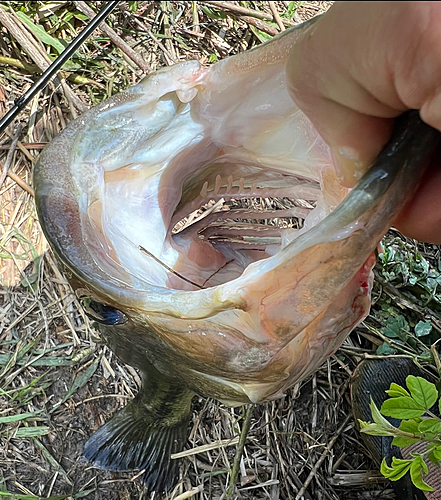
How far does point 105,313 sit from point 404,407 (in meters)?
0.71

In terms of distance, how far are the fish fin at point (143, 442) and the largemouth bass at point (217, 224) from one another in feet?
1.83

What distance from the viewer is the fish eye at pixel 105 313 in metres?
0.98

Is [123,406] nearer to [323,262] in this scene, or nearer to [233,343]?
[233,343]

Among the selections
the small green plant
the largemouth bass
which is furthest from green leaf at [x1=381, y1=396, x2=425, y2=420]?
the largemouth bass

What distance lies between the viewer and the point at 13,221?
225 centimetres

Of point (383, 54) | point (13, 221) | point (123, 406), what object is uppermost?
point (383, 54)

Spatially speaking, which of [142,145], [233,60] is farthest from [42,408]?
[233,60]

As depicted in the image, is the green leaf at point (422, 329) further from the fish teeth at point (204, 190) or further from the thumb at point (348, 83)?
the thumb at point (348, 83)

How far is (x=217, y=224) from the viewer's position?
1.40 meters

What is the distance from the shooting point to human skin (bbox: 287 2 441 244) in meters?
0.54

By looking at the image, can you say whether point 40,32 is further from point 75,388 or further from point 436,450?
point 436,450

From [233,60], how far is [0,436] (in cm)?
170

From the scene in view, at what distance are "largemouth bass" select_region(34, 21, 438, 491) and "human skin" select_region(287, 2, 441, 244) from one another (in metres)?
0.05

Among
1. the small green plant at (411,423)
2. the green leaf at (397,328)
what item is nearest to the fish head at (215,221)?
the small green plant at (411,423)
